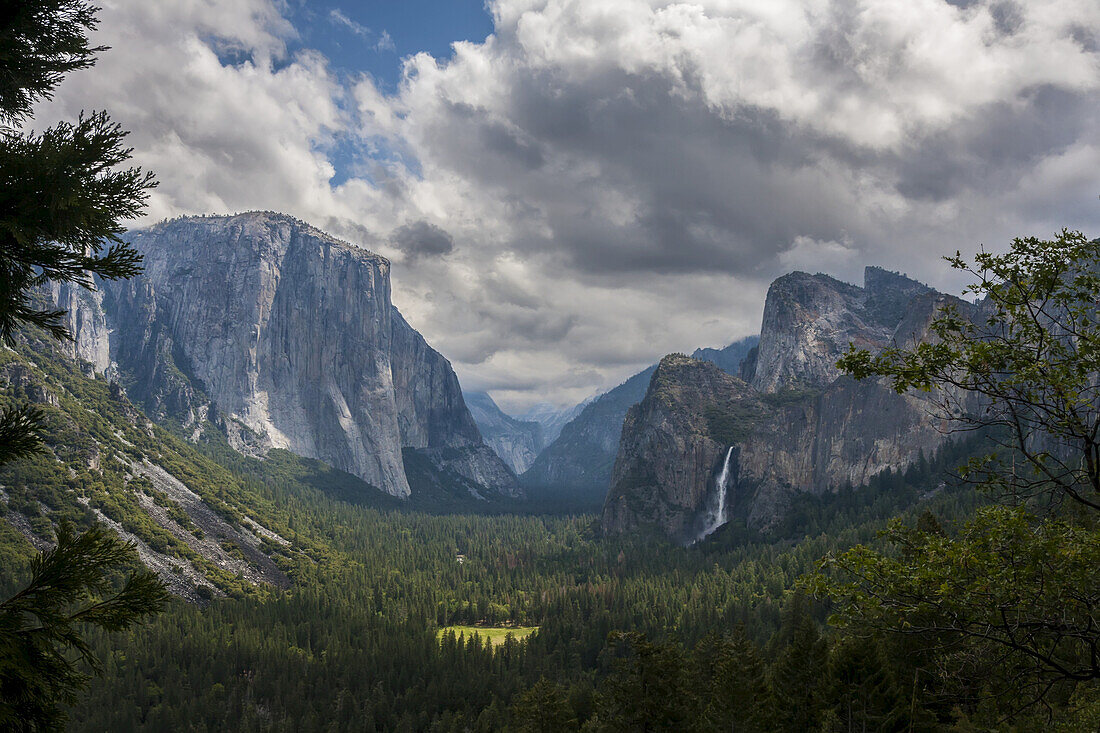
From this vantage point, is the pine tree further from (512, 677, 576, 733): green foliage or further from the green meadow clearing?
the green meadow clearing

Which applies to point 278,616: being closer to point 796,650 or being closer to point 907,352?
point 796,650

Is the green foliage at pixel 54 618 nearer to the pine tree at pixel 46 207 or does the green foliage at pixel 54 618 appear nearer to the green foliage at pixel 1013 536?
the pine tree at pixel 46 207

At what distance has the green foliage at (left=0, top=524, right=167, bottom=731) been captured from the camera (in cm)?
1005

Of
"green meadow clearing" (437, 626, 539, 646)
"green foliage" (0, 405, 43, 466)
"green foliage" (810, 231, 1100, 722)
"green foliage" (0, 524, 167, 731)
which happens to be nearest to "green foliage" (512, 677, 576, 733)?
"green foliage" (810, 231, 1100, 722)

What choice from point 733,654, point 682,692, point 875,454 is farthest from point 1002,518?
point 875,454

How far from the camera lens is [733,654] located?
1734 inches

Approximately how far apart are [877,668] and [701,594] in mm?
96209

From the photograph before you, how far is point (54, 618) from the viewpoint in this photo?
33.6 ft

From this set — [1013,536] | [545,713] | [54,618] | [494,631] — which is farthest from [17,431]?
[494,631]

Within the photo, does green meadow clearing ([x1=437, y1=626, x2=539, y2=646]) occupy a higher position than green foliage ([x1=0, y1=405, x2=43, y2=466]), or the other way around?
green foliage ([x1=0, y1=405, x2=43, y2=466])

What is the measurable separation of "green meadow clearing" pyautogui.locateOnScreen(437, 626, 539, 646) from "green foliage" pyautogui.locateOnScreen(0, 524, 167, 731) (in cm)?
12364

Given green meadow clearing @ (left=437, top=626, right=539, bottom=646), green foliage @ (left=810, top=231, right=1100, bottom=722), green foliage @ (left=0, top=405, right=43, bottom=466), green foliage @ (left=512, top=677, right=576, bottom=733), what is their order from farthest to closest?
green meadow clearing @ (left=437, top=626, right=539, bottom=646)
green foliage @ (left=512, top=677, right=576, bottom=733)
green foliage @ (left=0, top=405, right=43, bottom=466)
green foliage @ (left=810, top=231, right=1100, bottom=722)

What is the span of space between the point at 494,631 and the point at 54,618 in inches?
5290

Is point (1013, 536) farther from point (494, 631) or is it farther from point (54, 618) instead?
point (494, 631)
